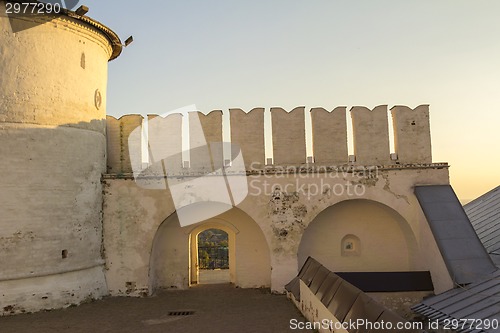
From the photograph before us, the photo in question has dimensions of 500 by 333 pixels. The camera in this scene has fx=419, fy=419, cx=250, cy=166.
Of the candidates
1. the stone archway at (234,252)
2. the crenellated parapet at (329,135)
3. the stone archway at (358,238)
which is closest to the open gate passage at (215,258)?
the stone archway at (234,252)

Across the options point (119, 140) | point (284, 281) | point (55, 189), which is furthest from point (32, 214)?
point (284, 281)

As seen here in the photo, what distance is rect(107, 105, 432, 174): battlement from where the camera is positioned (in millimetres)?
13312

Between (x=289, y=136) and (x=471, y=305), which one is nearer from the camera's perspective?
(x=471, y=305)

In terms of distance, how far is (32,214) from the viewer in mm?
11203

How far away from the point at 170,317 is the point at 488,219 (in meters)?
10.5

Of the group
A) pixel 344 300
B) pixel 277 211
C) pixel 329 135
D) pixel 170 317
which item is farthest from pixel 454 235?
pixel 170 317

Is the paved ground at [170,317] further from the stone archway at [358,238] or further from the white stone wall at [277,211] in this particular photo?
the stone archway at [358,238]

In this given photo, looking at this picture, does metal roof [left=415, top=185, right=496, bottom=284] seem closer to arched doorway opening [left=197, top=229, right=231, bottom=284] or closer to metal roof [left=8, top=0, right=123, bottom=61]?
arched doorway opening [left=197, top=229, right=231, bottom=284]

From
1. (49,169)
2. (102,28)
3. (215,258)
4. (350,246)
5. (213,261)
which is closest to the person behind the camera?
(49,169)

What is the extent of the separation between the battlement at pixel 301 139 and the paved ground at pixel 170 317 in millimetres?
4036

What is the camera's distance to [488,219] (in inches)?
543

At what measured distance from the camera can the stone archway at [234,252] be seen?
1412 centimetres

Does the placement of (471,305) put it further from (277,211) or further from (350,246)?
(277,211)

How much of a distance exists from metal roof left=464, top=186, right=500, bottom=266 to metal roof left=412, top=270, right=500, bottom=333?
1680mm
